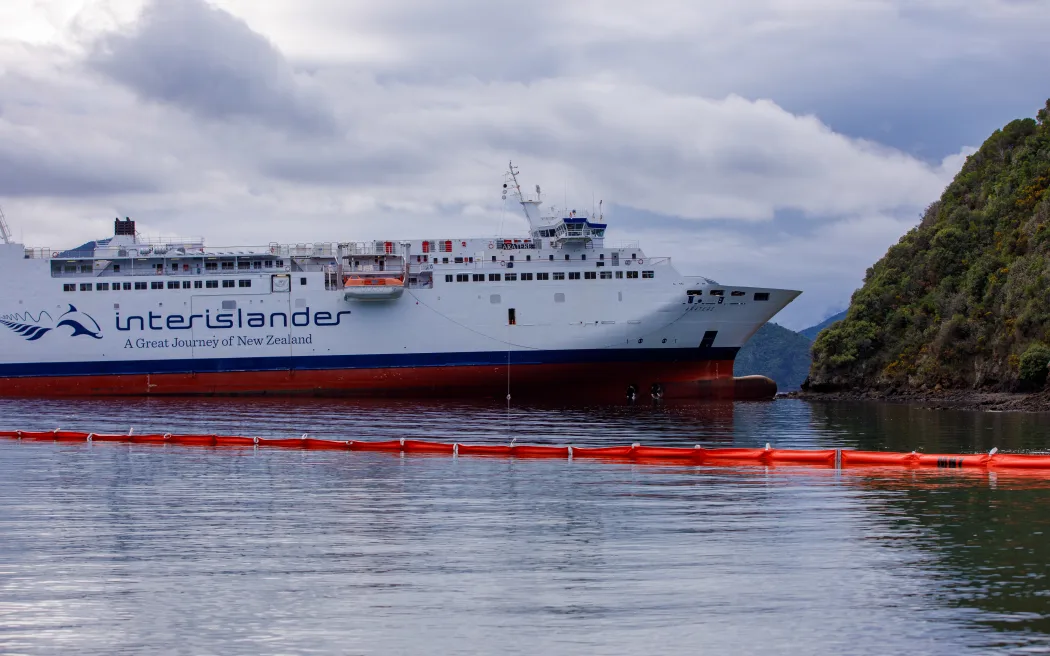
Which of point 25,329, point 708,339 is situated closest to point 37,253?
point 25,329

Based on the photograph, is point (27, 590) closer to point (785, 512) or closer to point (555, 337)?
point (785, 512)

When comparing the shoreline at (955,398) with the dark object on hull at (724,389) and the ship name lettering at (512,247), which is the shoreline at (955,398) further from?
the ship name lettering at (512,247)

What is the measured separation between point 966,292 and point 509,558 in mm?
58417

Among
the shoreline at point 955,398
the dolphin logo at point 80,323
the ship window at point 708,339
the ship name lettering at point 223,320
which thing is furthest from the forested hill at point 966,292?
the dolphin logo at point 80,323

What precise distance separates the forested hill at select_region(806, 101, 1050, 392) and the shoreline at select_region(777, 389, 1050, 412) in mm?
1263

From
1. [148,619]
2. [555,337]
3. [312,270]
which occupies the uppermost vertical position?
[312,270]

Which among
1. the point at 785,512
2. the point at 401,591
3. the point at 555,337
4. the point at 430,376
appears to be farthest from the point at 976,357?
the point at 401,591

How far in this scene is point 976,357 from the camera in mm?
61531

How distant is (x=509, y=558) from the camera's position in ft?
49.0

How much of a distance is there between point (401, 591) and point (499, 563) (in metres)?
1.94

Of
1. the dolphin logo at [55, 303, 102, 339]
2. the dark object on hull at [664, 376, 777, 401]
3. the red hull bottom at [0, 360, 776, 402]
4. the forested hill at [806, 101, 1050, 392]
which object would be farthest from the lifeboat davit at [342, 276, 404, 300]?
the forested hill at [806, 101, 1050, 392]

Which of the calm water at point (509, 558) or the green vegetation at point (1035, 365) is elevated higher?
the green vegetation at point (1035, 365)

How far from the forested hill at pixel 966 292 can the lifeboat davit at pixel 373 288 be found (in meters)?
32.1

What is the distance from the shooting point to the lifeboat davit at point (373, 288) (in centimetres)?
5859
